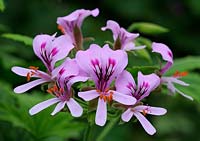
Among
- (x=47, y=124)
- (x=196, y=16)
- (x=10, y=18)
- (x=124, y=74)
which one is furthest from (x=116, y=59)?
(x=196, y=16)

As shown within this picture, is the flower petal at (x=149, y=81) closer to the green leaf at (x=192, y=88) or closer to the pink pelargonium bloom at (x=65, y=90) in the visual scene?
the pink pelargonium bloom at (x=65, y=90)

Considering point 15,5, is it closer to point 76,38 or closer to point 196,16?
point 196,16

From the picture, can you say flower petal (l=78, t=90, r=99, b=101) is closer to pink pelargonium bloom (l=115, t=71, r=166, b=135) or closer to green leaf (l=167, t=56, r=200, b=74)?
pink pelargonium bloom (l=115, t=71, r=166, b=135)

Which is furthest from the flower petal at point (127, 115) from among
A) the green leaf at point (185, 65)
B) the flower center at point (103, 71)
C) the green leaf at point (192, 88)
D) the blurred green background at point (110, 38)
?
the green leaf at point (185, 65)

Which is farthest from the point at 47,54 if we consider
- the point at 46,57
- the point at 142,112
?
the point at 142,112

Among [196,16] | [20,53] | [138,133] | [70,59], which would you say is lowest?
[138,133]

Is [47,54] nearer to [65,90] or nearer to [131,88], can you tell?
[65,90]
